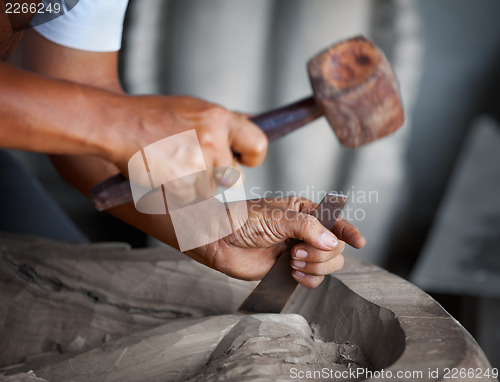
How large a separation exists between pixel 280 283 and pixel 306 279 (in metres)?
0.05

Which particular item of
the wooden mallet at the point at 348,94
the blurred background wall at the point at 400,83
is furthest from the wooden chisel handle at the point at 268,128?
the blurred background wall at the point at 400,83

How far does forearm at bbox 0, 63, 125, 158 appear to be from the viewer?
0.67 m

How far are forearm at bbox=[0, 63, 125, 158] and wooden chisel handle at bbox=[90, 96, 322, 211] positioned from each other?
2.0 inches

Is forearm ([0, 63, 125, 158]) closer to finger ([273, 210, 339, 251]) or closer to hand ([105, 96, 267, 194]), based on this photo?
hand ([105, 96, 267, 194])

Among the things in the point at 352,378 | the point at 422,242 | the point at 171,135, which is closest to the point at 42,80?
the point at 171,135

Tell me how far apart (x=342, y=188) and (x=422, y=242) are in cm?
51

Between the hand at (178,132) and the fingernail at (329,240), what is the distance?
17 centimetres

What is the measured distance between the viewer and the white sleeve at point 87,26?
1.00 meters

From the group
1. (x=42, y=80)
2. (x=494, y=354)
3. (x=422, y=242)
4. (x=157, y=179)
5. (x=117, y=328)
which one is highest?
(x=42, y=80)

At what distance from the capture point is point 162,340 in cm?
82

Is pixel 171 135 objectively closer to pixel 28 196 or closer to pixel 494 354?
pixel 28 196

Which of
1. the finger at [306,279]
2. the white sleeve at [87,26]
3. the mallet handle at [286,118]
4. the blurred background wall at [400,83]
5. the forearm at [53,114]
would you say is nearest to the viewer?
the forearm at [53,114]

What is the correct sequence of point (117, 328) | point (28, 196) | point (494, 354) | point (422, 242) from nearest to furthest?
point (117, 328)
point (28, 196)
point (494, 354)
point (422, 242)

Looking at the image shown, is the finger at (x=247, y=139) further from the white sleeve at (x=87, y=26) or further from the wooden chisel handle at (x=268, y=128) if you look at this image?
the white sleeve at (x=87, y=26)
